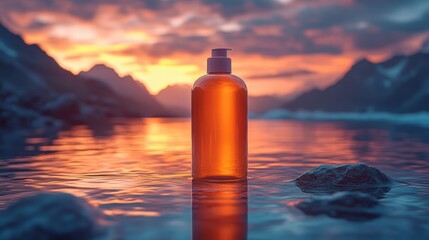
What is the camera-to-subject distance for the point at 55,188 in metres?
3.46

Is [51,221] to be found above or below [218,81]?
below

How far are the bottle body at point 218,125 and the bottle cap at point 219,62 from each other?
0.04m

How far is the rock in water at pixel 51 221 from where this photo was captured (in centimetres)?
197

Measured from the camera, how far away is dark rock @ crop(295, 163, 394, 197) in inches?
135

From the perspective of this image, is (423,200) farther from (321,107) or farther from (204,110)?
(321,107)

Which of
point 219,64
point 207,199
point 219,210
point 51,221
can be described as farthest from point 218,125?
point 51,221

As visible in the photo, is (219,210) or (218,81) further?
(218,81)

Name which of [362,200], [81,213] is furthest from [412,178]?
[81,213]

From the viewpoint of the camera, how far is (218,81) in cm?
348

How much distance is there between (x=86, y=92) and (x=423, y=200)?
102 m

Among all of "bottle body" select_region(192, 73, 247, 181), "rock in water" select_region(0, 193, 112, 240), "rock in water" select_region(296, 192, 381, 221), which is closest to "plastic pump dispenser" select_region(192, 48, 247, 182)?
"bottle body" select_region(192, 73, 247, 181)

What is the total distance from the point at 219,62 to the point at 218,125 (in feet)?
1.67

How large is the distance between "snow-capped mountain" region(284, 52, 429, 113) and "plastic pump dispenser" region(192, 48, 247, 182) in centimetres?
14083

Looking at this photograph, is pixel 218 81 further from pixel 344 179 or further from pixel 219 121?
pixel 344 179
